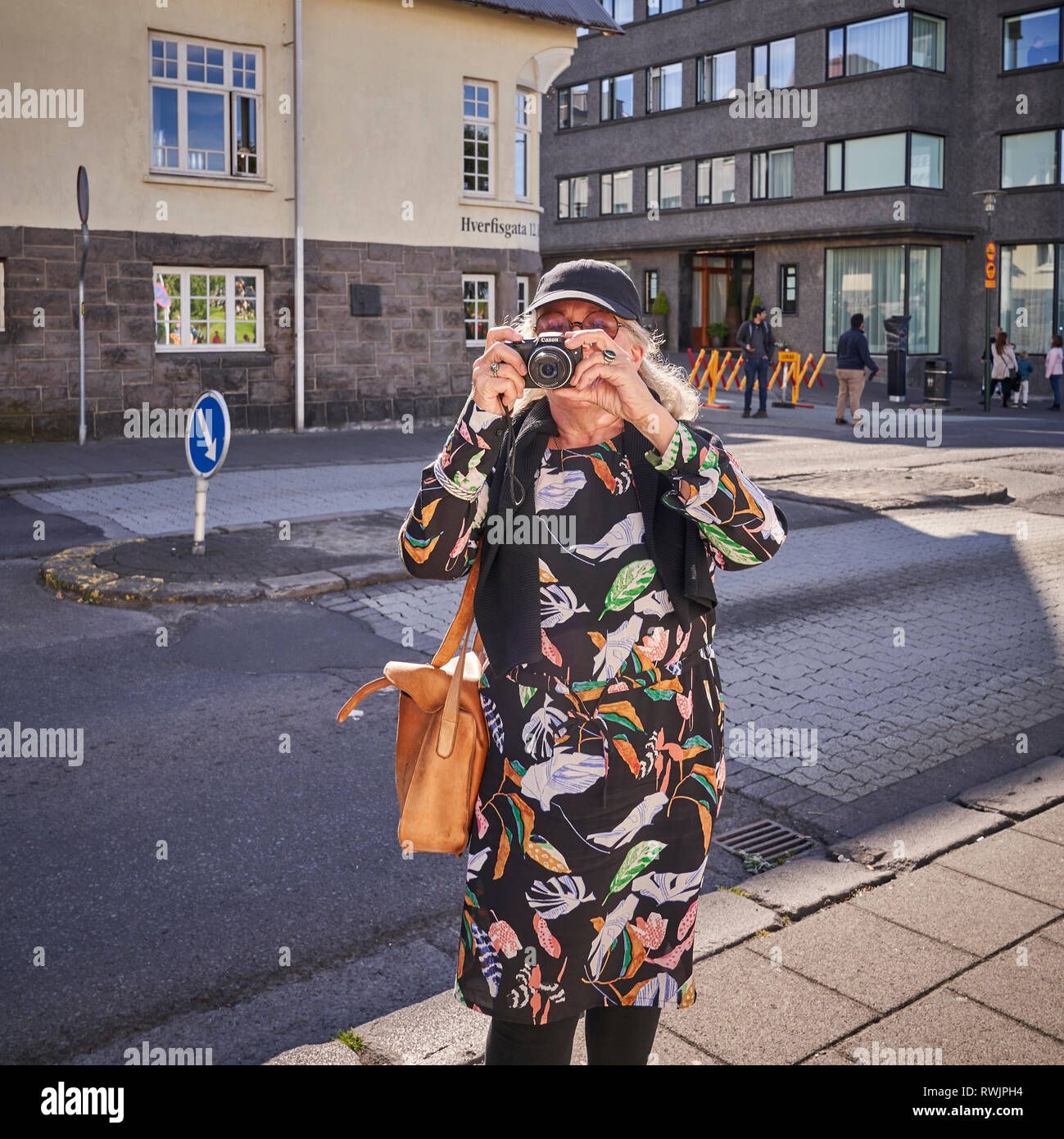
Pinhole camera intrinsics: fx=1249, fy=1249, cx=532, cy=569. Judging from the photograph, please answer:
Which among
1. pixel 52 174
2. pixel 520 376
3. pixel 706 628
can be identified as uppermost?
pixel 52 174

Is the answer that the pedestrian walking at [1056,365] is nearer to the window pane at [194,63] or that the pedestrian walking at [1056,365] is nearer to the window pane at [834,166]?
the window pane at [834,166]

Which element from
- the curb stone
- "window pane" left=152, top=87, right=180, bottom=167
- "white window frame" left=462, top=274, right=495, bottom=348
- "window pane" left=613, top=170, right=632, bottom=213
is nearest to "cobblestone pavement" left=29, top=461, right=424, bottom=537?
the curb stone

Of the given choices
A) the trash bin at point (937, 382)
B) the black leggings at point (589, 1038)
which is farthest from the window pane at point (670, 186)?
the black leggings at point (589, 1038)

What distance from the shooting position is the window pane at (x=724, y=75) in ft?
130

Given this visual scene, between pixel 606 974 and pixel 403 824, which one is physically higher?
pixel 403 824

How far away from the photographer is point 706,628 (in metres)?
2.79

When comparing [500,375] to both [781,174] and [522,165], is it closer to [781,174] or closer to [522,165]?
[522,165]

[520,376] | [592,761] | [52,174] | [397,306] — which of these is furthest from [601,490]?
[397,306]

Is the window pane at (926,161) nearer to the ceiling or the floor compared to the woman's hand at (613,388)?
nearer to the ceiling

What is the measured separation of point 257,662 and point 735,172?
118 feet

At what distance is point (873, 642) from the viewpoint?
7750 mm

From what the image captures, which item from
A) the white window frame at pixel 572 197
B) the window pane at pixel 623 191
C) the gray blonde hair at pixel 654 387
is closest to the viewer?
the gray blonde hair at pixel 654 387

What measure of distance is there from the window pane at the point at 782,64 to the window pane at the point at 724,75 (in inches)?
57.8
